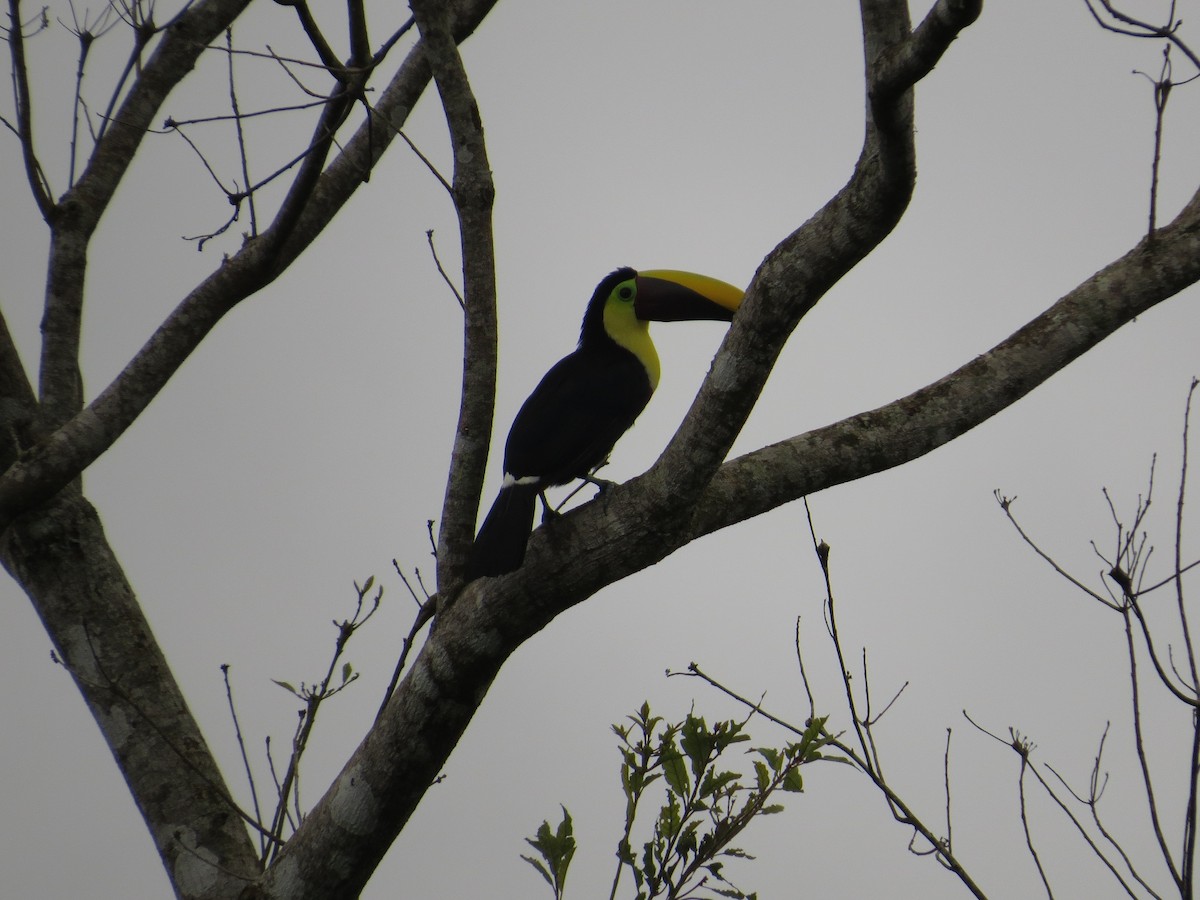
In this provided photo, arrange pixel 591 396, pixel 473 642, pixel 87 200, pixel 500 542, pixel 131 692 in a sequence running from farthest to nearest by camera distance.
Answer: pixel 591 396, pixel 87 200, pixel 131 692, pixel 500 542, pixel 473 642

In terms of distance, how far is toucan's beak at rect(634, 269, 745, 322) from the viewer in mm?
4715

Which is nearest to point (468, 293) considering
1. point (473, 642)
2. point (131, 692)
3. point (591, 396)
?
point (473, 642)

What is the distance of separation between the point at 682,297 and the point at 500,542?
7.29 ft

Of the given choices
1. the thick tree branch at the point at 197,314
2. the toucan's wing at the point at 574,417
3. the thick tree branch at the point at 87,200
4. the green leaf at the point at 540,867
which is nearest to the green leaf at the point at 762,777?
the green leaf at the point at 540,867

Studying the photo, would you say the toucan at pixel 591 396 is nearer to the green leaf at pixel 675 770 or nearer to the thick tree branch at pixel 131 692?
the green leaf at pixel 675 770

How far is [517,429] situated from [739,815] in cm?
173

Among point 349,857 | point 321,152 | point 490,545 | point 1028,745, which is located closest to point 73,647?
point 349,857

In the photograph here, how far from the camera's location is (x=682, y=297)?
4785mm

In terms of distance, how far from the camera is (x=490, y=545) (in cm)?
283

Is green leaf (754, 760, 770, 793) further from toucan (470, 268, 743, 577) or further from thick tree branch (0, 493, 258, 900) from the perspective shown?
thick tree branch (0, 493, 258, 900)

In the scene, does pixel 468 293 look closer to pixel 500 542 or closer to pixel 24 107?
pixel 500 542

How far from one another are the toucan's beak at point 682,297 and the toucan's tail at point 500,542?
6.64ft

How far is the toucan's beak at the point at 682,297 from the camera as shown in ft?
15.5

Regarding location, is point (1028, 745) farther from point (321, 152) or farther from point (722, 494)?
point (321, 152)
